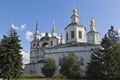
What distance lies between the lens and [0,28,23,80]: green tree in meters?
34.3

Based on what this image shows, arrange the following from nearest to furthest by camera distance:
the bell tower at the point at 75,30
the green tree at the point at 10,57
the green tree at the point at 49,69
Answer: the green tree at the point at 10,57, the green tree at the point at 49,69, the bell tower at the point at 75,30

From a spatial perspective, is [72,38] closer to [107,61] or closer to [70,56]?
[70,56]

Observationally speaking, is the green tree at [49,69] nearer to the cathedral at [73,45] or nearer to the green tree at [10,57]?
the cathedral at [73,45]

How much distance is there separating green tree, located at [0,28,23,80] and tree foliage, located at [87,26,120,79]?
13.4 m

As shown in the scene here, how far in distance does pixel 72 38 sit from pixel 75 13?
6.79 meters

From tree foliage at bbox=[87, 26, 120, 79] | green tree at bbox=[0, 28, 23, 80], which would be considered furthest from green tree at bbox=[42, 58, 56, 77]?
green tree at bbox=[0, 28, 23, 80]

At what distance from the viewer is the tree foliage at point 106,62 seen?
131 feet

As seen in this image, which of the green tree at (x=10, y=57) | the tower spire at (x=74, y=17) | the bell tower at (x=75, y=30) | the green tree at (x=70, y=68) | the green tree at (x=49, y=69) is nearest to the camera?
the green tree at (x=10, y=57)

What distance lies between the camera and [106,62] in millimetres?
40562

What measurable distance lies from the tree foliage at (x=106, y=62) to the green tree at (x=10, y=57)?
1343 centimetres

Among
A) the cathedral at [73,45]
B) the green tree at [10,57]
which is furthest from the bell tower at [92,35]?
the green tree at [10,57]

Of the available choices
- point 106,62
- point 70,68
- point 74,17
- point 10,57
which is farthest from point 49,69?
point 74,17

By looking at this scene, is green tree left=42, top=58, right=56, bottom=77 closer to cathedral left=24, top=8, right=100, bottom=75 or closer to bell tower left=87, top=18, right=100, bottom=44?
cathedral left=24, top=8, right=100, bottom=75

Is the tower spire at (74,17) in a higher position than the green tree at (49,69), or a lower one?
higher
